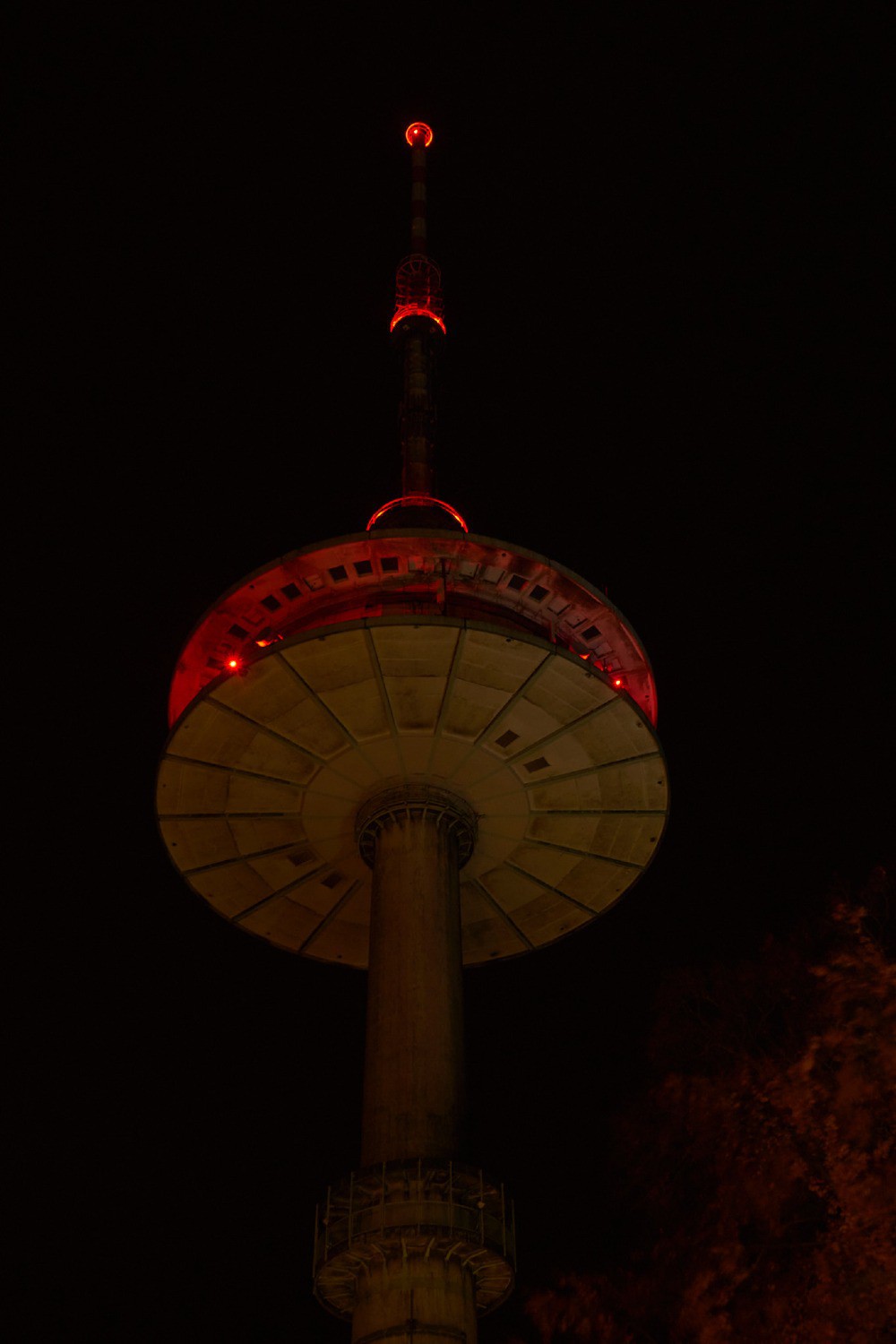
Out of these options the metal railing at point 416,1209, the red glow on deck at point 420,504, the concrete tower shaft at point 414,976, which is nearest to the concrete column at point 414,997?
the concrete tower shaft at point 414,976

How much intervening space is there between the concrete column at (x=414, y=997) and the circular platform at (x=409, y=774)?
1.47 meters

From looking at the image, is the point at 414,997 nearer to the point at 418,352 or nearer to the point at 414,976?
the point at 414,976

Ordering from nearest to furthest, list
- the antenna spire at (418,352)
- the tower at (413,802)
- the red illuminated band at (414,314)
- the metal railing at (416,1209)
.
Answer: the metal railing at (416,1209)
the tower at (413,802)
the antenna spire at (418,352)
the red illuminated band at (414,314)

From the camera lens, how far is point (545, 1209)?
26.4 meters

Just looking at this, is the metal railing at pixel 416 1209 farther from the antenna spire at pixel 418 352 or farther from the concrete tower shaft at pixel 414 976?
the antenna spire at pixel 418 352

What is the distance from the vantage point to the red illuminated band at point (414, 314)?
32.3 metres

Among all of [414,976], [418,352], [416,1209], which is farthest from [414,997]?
[418,352]

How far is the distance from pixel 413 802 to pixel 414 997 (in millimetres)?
3853

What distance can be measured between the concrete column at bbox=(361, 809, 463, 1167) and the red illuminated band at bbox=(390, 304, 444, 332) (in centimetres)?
1579

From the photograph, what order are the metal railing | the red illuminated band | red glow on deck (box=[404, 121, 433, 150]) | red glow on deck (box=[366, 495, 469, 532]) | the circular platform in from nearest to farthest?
the metal railing
the circular platform
red glow on deck (box=[366, 495, 469, 532])
the red illuminated band
red glow on deck (box=[404, 121, 433, 150])

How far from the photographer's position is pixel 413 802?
2203 cm

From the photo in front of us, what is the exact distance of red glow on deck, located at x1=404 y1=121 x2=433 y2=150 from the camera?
128ft

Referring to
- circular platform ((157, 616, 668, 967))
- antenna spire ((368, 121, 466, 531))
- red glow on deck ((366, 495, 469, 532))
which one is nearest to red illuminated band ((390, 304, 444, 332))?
antenna spire ((368, 121, 466, 531))

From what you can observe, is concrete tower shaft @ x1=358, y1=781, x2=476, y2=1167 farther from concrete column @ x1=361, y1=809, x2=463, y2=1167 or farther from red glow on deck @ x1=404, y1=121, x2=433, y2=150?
red glow on deck @ x1=404, y1=121, x2=433, y2=150
